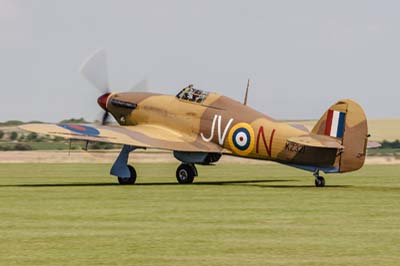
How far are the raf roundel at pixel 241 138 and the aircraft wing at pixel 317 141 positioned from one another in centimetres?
154

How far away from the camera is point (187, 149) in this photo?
30.6m

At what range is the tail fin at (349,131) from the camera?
27844 mm

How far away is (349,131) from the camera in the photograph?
91.6 ft

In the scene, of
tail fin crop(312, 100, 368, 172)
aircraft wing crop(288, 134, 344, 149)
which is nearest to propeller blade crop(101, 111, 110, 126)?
aircraft wing crop(288, 134, 344, 149)

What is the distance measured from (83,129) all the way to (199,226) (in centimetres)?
1405

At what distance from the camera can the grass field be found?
43.2ft

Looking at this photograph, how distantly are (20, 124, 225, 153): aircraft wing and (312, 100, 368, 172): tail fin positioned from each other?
12.5 feet

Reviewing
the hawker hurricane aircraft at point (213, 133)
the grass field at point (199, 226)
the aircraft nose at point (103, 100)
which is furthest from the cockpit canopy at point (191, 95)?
the grass field at point (199, 226)

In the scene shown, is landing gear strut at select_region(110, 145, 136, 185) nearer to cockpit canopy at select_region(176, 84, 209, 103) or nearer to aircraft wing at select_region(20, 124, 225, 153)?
aircraft wing at select_region(20, 124, 225, 153)

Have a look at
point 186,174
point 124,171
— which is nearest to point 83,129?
point 124,171

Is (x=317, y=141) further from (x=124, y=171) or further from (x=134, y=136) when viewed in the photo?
(x=124, y=171)

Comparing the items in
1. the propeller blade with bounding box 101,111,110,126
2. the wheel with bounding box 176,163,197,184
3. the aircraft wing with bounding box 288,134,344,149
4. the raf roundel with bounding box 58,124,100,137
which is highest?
the aircraft wing with bounding box 288,134,344,149

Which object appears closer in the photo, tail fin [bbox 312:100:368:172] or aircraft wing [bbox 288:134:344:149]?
aircraft wing [bbox 288:134:344:149]

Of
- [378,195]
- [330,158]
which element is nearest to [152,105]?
[330,158]
